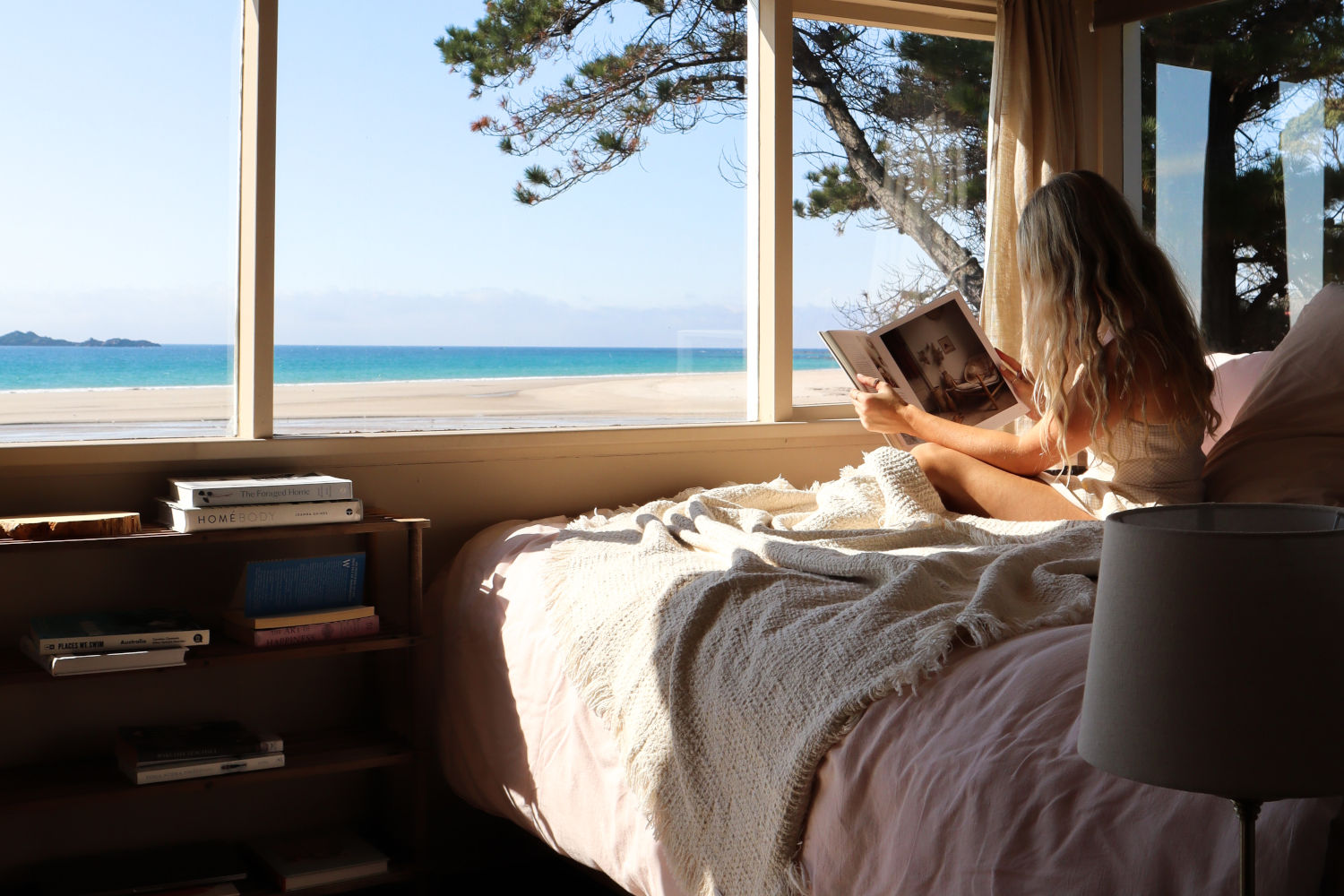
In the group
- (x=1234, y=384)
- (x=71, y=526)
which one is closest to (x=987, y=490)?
(x=1234, y=384)

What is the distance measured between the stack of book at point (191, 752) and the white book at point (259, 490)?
415mm

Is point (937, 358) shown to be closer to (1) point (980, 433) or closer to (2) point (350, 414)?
(1) point (980, 433)

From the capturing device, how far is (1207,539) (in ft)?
2.11

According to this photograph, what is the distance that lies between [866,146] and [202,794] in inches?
89.1

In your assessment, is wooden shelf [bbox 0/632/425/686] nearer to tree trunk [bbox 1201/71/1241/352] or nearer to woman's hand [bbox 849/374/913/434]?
woman's hand [bbox 849/374/913/434]

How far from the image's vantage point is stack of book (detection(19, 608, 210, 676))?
6.02 feet

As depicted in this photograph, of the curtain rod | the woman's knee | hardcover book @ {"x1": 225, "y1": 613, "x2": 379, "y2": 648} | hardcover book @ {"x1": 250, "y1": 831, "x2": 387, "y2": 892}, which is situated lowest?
hardcover book @ {"x1": 250, "y1": 831, "x2": 387, "y2": 892}

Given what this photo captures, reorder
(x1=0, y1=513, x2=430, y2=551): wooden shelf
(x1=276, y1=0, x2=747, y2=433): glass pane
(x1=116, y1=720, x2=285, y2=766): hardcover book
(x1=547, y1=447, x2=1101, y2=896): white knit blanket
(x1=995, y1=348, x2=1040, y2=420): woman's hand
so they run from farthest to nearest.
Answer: (x1=276, y1=0, x2=747, y2=433): glass pane, (x1=995, y1=348, x2=1040, y2=420): woman's hand, (x1=116, y1=720, x2=285, y2=766): hardcover book, (x1=0, y1=513, x2=430, y2=551): wooden shelf, (x1=547, y1=447, x2=1101, y2=896): white knit blanket

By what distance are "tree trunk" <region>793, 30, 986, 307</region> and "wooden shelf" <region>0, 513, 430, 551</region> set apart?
1.66m

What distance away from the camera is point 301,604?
81.6 inches

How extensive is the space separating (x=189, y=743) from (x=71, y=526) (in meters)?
0.43

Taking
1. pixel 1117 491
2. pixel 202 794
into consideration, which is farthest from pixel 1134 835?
pixel 202 794

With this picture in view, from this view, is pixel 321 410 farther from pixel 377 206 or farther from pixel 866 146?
pixel 866 146

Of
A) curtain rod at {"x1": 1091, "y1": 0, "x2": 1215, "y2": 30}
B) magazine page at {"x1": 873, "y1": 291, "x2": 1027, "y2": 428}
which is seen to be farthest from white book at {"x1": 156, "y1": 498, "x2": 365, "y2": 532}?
curtain rod at {"x1": 1091, "y1": 0, "x2": 1215, "y2": 30}
